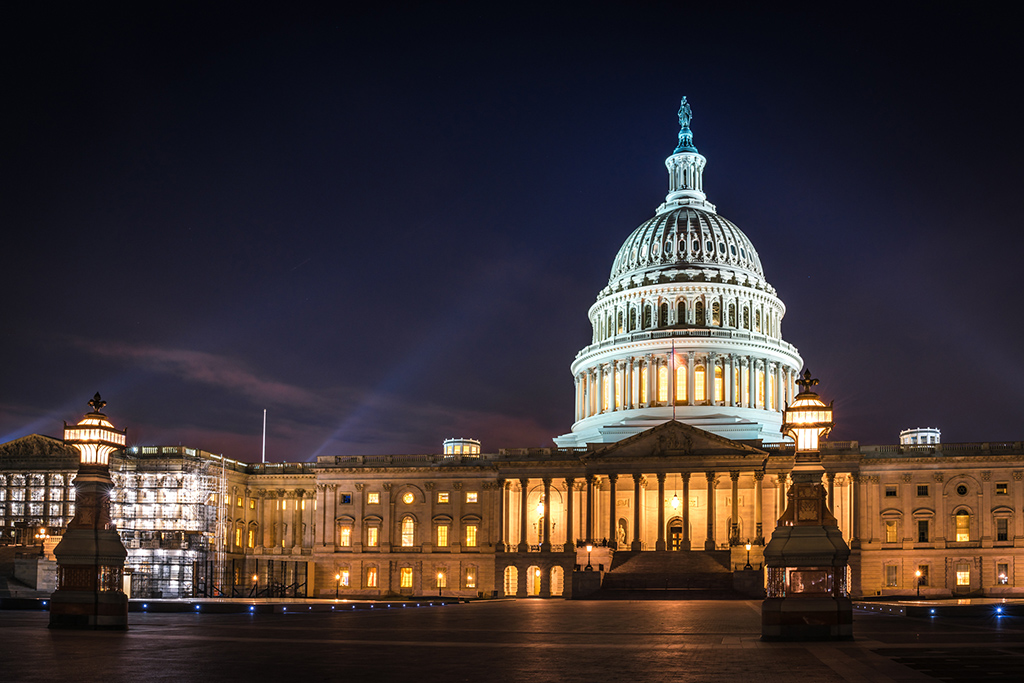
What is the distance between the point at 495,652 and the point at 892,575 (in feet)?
264

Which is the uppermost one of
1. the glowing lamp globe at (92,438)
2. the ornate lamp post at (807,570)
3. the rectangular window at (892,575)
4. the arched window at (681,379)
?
the arched window at (681,379)

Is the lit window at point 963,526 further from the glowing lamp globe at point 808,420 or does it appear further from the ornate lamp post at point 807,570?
the ornate lamp post at point 807,570

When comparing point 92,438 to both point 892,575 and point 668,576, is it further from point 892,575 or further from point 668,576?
point 892,575

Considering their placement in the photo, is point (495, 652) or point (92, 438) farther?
point (92, 438)

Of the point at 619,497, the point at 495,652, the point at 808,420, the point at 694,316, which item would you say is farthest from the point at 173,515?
the point at 495,652

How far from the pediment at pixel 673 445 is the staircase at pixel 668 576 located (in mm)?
9536

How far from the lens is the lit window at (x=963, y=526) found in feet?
341

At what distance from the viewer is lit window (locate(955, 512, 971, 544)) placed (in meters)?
104

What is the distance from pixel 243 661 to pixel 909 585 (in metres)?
86.2

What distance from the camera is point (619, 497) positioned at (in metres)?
110

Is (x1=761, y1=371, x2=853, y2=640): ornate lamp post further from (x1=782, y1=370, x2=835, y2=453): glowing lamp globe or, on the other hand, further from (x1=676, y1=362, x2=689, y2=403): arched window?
(x1=676, y1=362, x2=689, y2=403): arched window

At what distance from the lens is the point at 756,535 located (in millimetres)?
103375

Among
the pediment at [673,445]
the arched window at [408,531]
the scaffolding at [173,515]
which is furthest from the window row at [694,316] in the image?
the scaffolding at [173,515]

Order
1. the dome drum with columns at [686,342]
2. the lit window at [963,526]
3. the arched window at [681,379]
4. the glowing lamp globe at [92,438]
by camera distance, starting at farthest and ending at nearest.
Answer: the arched window at [681,379] < the dome drum with columns at [686,342] < the lit window at [963,526] < the glowing lamp globe at [92,438]
